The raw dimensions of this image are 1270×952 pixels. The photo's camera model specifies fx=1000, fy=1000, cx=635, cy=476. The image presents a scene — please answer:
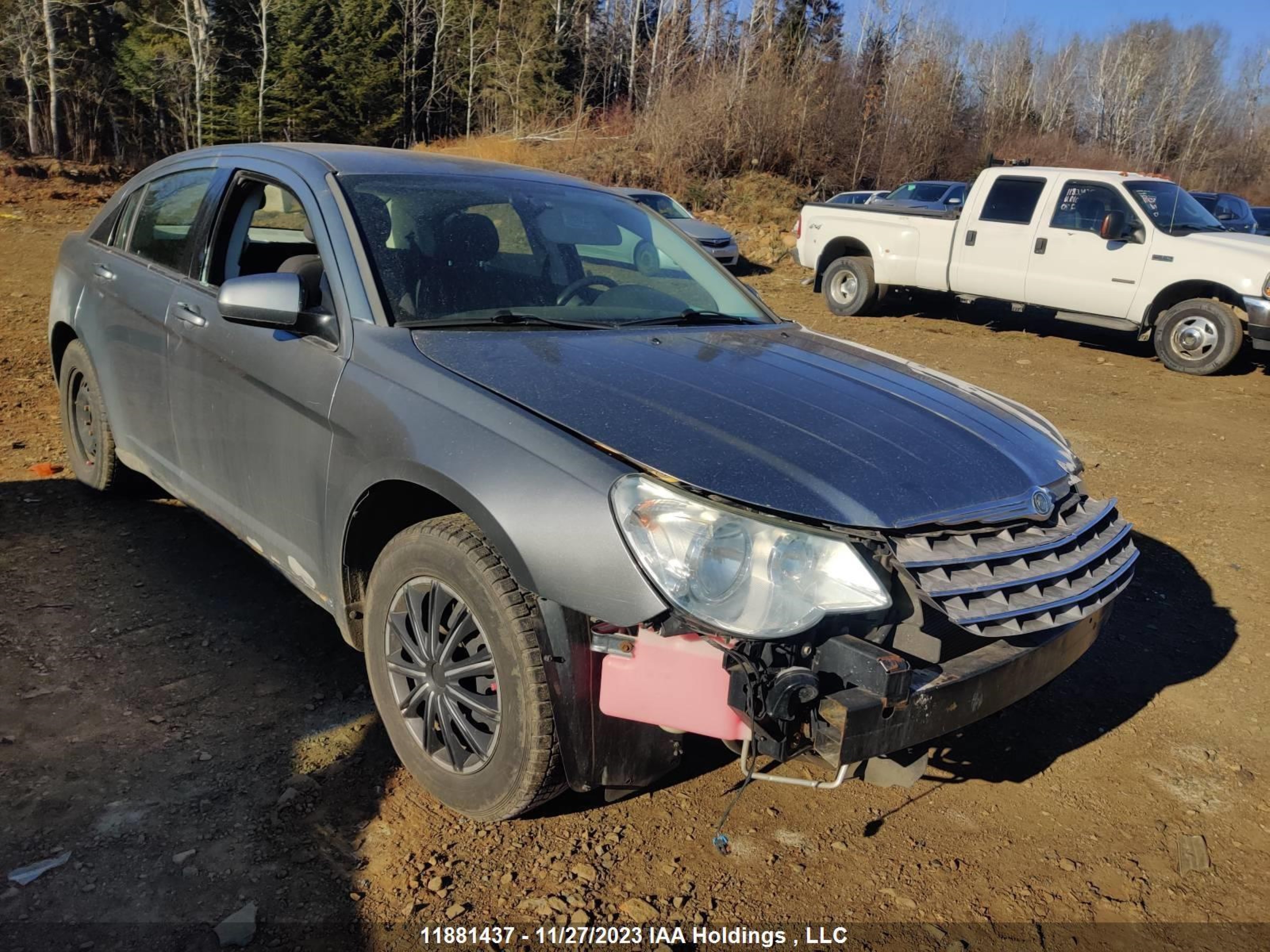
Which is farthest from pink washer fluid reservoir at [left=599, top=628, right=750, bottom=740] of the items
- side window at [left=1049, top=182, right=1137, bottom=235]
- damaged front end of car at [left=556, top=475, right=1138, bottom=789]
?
side window at [left=1049, top=182, right=1137, bottom=235]

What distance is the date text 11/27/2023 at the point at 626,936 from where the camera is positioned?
241cm

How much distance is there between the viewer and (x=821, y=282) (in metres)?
14.0

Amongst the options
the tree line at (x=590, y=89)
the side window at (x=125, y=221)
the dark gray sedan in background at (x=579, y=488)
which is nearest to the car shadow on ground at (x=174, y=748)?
the dark gray sedan in background at (x=579, y=488)

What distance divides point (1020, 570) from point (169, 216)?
12.1 feet

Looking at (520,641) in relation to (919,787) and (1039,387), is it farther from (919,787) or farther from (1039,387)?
(1039,387)

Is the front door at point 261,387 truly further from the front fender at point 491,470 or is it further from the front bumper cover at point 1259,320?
the front bumper cover at point 1259,320

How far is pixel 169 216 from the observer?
4.27 m

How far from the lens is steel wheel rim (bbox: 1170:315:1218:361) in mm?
10445

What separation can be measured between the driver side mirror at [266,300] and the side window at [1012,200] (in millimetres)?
10552

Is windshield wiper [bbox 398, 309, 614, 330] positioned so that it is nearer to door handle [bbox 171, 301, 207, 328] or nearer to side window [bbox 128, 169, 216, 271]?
door handle [bbox 171, 301, 207, 328]

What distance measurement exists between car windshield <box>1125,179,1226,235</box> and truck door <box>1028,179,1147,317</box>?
18 centimetres

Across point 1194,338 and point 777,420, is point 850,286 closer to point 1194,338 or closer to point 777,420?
point 1194,338

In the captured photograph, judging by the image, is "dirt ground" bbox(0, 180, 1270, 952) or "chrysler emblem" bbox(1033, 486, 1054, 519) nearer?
"dirt ground" bbox(0, 180, 1270, 952)

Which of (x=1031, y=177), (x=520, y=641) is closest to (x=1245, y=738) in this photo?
(x=520, y=641)
